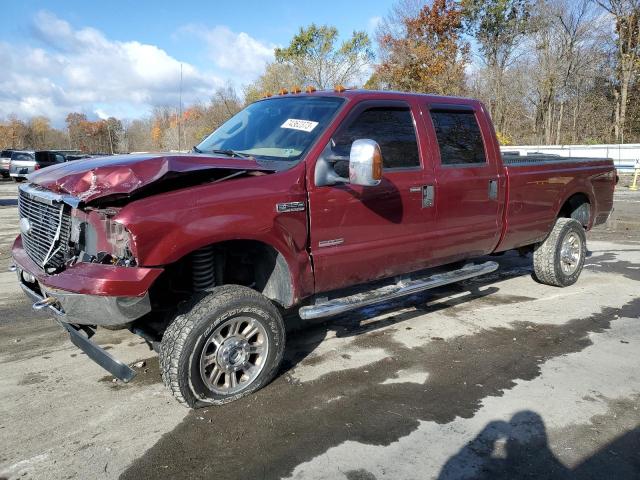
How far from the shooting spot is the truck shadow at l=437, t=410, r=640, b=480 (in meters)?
2.73

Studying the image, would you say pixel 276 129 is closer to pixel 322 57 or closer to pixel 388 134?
pixel 388 134

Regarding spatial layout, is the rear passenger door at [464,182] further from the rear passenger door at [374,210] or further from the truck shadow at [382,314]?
the truck shadow at [382,314]

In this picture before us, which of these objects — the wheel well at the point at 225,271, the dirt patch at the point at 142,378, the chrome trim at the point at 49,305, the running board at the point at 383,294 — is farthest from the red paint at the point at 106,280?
the running board at the point at 383,294

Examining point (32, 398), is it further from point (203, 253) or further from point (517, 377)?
point (517, 377)

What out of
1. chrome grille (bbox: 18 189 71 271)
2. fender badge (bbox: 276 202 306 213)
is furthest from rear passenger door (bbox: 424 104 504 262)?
chrome grille (bbox: 18 189 71 271)

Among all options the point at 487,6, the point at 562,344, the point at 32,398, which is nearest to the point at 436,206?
the point at 562,344

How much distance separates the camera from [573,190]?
6082mm

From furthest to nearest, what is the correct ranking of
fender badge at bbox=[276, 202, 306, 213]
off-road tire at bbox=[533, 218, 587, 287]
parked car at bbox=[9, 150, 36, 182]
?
parked car at bbox=[9, 150, 36, 182], off-road tire at bbox=[533, 218, 587, 287], fender badge at bbox=[276, 202, 306, 213]

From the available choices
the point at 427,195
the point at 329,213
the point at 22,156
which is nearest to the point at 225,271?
the point at 329,213

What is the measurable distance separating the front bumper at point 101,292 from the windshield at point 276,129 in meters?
1.40

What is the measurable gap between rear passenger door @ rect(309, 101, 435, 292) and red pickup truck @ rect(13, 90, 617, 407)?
0.5 inches

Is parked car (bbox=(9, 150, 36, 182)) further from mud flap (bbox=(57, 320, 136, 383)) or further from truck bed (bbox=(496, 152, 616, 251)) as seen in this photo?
truck bed (bbox=(496, 152, 616, 251))

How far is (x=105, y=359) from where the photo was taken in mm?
3164

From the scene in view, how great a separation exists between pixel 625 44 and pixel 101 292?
33.2 meters
